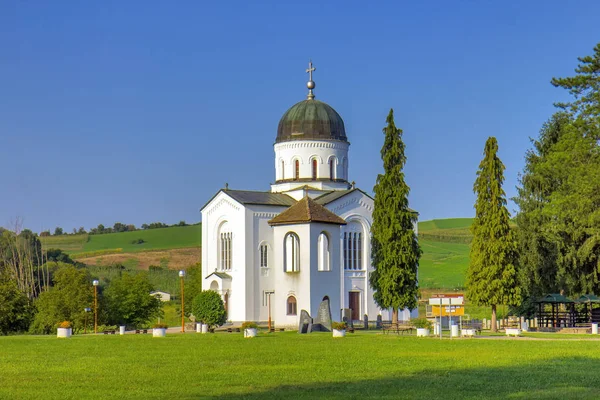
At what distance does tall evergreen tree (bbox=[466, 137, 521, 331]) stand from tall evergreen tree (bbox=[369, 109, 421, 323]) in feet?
16.7

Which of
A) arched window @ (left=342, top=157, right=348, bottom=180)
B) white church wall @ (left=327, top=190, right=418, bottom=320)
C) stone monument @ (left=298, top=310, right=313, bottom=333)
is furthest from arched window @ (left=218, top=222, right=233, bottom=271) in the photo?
stone monument @ (left=298, top=310, right=313, bottom=333)

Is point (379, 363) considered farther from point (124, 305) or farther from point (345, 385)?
point (124, 305)

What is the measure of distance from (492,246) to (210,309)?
62.1 feet

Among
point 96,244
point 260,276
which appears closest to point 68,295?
point 260,276

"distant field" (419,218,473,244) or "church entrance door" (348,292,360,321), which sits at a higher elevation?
"distant field" (419,218,473,244)

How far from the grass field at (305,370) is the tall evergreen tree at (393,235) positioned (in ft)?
55.4

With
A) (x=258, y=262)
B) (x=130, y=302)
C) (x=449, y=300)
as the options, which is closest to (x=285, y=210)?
(x=258, y=262)

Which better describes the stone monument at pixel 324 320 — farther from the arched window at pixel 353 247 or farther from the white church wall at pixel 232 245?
the arched window at pixel 353 247

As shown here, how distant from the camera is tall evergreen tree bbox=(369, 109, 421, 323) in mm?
53625

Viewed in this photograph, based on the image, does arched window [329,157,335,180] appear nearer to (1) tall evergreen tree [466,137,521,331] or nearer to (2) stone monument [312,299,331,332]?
(1) tall evergreen tree [466,137,521,331]

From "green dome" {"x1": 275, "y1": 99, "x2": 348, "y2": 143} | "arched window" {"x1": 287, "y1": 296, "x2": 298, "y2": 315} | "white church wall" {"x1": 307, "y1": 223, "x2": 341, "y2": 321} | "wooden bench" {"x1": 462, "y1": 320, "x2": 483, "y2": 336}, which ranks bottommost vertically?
"wooden bench" {"x1": 462, "y1": 320, "x2": 483, "y2": 336}

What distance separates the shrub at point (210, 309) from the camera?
5859 centimetres

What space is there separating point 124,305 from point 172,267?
51628 millimetres

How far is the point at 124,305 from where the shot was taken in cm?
6775
